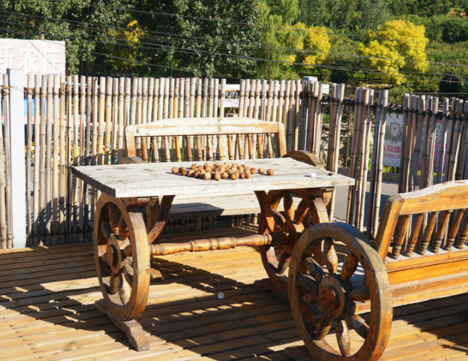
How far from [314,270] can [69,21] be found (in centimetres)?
2362

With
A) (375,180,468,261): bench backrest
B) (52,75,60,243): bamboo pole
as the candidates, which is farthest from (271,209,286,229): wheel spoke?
(52,75,60,243): bamboo pole

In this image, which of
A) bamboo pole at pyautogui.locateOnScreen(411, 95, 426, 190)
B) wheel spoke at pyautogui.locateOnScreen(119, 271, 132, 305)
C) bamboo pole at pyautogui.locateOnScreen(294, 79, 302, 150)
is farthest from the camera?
bamboo pole at pyautogui.locateOnScreen(294, 79, 302, 150)

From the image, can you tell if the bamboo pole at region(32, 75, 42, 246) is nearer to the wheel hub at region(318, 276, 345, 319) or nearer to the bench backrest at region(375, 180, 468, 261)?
the wheel hub at region(318, 276, 345, 319)

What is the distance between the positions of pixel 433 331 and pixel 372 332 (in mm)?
1267

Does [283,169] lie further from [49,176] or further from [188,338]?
[49,176]

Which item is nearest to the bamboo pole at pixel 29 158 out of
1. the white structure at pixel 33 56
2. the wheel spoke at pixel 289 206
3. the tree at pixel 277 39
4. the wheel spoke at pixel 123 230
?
the wheel spoke at pixel 123 230

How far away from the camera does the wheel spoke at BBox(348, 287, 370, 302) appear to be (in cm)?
290

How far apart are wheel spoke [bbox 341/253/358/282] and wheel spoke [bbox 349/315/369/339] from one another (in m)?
0.19

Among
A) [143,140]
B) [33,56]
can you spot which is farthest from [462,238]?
[33,56]

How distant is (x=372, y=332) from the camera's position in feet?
9.18

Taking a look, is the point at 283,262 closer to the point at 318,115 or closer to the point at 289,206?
the point at 289,206

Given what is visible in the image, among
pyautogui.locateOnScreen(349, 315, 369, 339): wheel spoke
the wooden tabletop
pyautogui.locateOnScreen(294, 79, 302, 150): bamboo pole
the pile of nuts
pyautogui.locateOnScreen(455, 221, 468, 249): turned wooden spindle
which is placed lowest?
pyautogui.locateOnScreen(349, 315, 369, 339): wheel spoke

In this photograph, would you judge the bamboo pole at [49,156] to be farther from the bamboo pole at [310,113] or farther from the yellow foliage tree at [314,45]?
the yellow foliage tree at [314,45]

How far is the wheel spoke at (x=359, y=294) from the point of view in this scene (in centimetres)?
290
